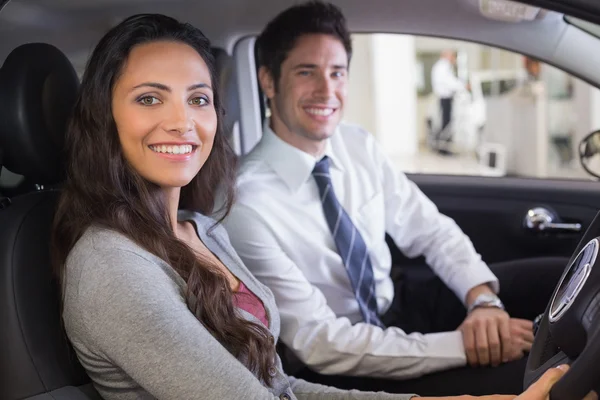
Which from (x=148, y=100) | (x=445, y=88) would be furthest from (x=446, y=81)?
(x=148, y=100)

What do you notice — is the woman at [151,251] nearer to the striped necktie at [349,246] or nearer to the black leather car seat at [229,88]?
the striped necktie at [349,246]

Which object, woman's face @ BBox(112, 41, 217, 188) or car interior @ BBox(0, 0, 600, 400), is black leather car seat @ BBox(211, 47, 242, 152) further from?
woman's face @ BBox(112, 41, 217, 188)

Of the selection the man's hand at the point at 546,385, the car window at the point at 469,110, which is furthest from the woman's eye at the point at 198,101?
the car window at the point at 469,110

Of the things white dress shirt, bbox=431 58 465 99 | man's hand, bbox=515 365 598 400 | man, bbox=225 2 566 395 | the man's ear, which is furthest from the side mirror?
white dress shirt, bbox=431 58 465 99

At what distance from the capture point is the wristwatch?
2061mm

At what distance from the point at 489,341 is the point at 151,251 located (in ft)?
2.89

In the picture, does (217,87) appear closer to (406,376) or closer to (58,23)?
(58,23)

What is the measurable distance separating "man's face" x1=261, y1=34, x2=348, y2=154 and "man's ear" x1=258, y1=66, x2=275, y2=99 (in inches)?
1.2

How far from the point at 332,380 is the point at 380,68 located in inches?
392

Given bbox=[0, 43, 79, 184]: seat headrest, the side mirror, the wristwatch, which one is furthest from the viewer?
the side mirror

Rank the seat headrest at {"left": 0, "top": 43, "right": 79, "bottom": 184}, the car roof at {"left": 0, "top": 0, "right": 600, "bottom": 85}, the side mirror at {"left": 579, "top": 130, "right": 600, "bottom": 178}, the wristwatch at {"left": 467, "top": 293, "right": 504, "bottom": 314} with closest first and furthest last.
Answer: the seat headrest at {"left": 0, "top": 43, "right": 79, "bottom": 184} < the car roof at {"left": 0, "top": 0, "right": 600, "bottom": 85} < the wristwatch at {"left": 467, "top": 293, "right": 504, "bottom": 314} < the side mirror at {"left": 579, "top": 130, "right": 600, "bottom": 178}

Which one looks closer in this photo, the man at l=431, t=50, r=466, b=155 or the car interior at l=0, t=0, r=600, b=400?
the car interior at l=0, t=0, r=600, b=400

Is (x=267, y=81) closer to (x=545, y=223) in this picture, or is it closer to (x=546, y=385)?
(x=545, y=223)

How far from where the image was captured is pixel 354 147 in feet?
7.67
